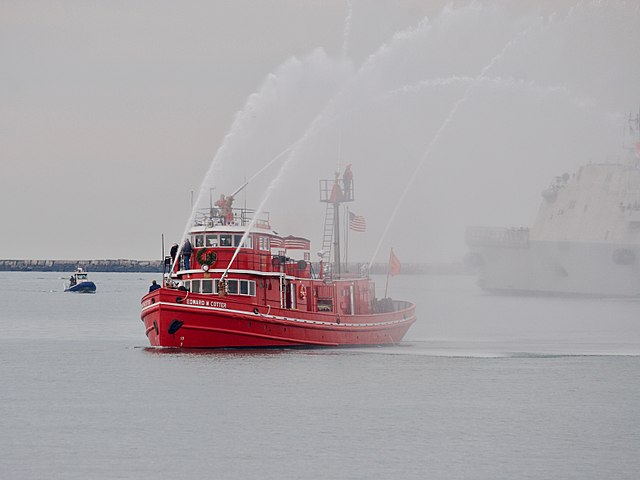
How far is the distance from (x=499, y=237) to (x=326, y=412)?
86025 millimetres

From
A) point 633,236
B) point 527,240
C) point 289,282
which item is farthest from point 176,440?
point 527,240

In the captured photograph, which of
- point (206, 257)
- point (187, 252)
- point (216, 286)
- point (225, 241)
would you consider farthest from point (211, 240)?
point (216, 286)

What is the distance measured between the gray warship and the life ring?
206 feet

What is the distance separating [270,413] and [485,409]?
24.8 ft

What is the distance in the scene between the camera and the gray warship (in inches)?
4365

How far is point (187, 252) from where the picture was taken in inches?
2219

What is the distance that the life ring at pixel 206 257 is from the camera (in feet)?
183

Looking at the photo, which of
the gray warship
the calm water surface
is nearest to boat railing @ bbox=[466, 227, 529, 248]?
the gray warship

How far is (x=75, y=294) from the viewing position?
186 m

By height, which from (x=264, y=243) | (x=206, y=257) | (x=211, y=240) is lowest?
(x=206, y=257)

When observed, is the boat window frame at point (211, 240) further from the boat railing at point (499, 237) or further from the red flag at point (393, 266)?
the boat railing at point (499, 237)

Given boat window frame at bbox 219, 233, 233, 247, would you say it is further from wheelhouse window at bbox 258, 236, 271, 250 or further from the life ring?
wheelhouse window at bbox 258, 236, 271, 250

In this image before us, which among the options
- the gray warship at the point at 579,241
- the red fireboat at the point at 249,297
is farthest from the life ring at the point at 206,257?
the gray warship at the point at 579,241

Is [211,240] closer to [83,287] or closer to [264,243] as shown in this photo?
[264,243]
